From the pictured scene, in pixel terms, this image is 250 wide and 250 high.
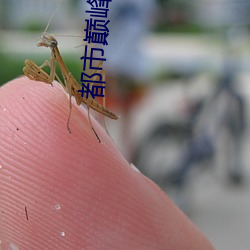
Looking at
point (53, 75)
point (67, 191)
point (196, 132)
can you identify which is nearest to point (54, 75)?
point (53, 75)

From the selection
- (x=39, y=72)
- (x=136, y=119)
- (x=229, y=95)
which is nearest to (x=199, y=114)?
(x=229, y=95)

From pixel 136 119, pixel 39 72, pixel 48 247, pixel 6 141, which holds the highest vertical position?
pixel 39 72

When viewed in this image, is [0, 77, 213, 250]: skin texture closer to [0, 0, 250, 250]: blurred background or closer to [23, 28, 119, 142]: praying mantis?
[23, 28, 119, 142]: praying mantis

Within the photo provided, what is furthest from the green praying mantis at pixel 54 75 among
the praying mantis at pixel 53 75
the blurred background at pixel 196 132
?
the blurred background at pixel 196 132

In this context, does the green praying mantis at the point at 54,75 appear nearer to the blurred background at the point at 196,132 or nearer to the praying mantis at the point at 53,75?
the praying mantis at the point at 53,75

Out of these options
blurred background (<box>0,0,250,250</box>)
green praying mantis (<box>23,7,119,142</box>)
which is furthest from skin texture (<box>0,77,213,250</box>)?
blurred background (<box>0,0,250,250</box>)

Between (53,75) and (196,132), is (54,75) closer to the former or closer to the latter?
(53,75)

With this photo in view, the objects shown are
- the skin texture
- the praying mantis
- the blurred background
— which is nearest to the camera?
the skin texture

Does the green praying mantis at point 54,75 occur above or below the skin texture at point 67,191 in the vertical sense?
above

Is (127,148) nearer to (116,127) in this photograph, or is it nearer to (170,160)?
(170,160)
